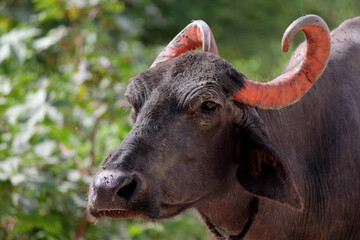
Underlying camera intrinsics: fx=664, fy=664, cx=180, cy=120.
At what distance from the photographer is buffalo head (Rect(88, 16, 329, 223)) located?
3.75 meters

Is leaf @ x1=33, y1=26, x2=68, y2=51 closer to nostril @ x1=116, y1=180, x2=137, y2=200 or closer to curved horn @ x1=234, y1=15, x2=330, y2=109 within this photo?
curved horn @ x1=234, y1=15, x2=330, y2=109

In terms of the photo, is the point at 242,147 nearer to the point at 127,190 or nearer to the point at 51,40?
the point at 127,190

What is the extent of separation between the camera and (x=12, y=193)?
21.1 ft

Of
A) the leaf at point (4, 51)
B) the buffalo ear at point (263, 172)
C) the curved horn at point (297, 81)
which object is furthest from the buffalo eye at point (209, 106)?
the leaf at point (4, 51)

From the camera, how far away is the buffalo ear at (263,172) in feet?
13.7

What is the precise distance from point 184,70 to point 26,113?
2.85 meters

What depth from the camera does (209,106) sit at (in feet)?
13.2

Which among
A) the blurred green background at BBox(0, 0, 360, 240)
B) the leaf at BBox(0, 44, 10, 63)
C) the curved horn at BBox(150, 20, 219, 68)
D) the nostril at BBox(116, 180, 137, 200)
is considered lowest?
the blurred green background at BBox(0, 0, 360, 240)

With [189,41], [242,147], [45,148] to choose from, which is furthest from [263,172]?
[45,148]

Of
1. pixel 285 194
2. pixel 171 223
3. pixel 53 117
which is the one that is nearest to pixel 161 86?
pixel 285 194

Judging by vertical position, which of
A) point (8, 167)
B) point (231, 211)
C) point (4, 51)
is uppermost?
point (231, 211)

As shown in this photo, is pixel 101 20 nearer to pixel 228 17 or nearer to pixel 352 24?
pixel 352 24

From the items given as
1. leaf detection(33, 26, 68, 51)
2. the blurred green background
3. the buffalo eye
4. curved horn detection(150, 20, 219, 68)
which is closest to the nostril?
the buffalo eye

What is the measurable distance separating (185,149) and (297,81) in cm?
86
